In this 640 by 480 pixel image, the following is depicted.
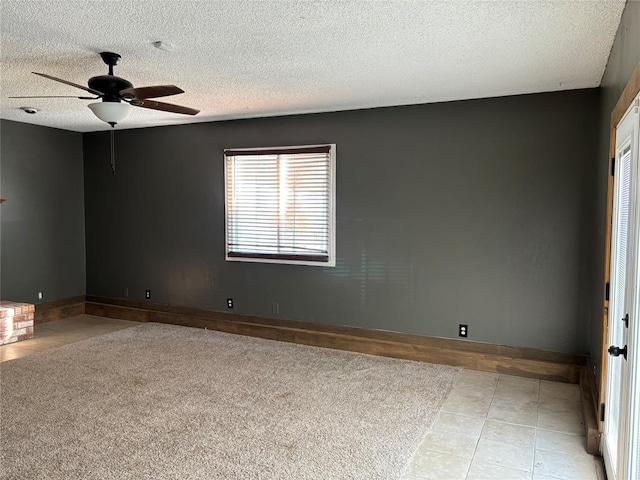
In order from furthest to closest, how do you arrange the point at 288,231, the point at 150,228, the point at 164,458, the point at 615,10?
the point at 150,228 < the point at 288,231 < the point at 164,458 < the point at 615,10

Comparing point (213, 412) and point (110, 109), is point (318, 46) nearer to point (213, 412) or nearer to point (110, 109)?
point (110, 109)

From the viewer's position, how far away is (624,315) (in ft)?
6.87

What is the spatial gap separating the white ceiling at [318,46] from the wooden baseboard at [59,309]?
284 centimetres

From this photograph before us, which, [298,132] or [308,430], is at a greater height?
[298,132]

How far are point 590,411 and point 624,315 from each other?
4.53ft

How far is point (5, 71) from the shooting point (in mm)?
3631

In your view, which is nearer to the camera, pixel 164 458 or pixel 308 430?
pixel 164 458

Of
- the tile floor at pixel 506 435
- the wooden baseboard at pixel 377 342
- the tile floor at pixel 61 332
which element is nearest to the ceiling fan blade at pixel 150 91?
the tile floor at pixel 506 435

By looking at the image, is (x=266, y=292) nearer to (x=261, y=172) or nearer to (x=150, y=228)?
(x=261, y=172)

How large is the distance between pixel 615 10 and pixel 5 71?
403 centimetres

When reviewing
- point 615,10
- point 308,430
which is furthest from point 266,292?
point 615,10

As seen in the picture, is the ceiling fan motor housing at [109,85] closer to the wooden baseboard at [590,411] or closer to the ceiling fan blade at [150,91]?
the ceiling fan blade at [150,91]

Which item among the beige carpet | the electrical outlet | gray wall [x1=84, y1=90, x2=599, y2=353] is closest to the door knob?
the beige carpet

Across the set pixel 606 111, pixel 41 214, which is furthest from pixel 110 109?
pixel 41 214
